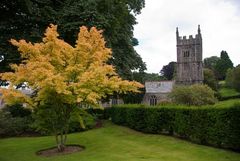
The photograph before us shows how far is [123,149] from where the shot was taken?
17359 millimetres

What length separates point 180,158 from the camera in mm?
14664

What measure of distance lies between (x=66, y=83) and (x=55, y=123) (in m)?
2.71

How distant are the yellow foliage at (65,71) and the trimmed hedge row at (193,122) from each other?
3.27 m

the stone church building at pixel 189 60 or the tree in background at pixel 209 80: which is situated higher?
the stone church building at pixel 189 60

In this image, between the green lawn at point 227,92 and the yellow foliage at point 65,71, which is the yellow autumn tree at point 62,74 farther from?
the green lawn at point 227,92

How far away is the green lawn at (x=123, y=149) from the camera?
15172mm

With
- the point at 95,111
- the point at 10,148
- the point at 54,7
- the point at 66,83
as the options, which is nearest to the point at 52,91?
the point at 66,83

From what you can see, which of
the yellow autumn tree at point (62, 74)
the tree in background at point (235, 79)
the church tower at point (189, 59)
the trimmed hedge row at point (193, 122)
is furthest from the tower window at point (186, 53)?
the yellow autumn tree at point (62, 74)

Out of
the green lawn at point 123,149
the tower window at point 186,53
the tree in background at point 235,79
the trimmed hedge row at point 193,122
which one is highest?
the tower window at point 186,53

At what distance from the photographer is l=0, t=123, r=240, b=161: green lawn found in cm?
1517

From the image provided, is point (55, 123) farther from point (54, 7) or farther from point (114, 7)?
point (114, 7)

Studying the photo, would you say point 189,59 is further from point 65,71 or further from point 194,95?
point 65,71

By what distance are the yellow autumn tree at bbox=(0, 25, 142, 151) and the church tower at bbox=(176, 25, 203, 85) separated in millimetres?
80549

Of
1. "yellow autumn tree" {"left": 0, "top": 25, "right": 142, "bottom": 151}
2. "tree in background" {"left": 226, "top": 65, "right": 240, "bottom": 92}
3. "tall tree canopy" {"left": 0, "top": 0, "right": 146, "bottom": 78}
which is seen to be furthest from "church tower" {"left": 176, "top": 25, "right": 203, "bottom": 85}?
"yellow autumn tree" {"left": 0, "top": 25, "right": 142, "bottom": 151}
